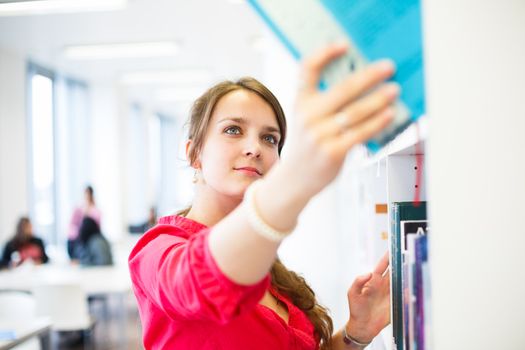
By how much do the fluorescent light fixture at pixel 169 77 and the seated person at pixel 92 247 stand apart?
10.5 feet

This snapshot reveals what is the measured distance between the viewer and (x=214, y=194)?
1188 mm

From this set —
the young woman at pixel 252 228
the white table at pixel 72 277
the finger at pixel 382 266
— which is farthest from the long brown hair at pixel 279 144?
the white table at pixel 72 277

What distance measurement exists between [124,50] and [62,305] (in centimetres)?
405

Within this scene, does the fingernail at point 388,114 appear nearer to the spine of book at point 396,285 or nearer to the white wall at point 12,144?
the spine of book at point 396,285

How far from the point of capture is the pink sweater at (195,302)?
25.8 inches

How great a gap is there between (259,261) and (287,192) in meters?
0.11

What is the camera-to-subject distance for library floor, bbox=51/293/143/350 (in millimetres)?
4985

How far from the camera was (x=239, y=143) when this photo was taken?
3.47 feet

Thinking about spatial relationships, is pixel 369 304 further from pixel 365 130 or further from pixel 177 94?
pixel 177 94

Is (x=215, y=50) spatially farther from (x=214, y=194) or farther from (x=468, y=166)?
(x=468, y=166)

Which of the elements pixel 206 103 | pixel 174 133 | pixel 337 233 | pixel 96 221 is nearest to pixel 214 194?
pixel 206 103

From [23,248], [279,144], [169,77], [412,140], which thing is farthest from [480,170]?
[169,77]

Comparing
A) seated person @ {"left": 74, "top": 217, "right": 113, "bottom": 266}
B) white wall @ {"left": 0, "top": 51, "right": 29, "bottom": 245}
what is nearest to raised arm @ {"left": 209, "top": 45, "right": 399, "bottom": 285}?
seated person @ {"left": 74, "top": 217, "right": 113, "bottom": 266}

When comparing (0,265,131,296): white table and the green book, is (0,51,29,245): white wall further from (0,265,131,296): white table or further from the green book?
the green book
